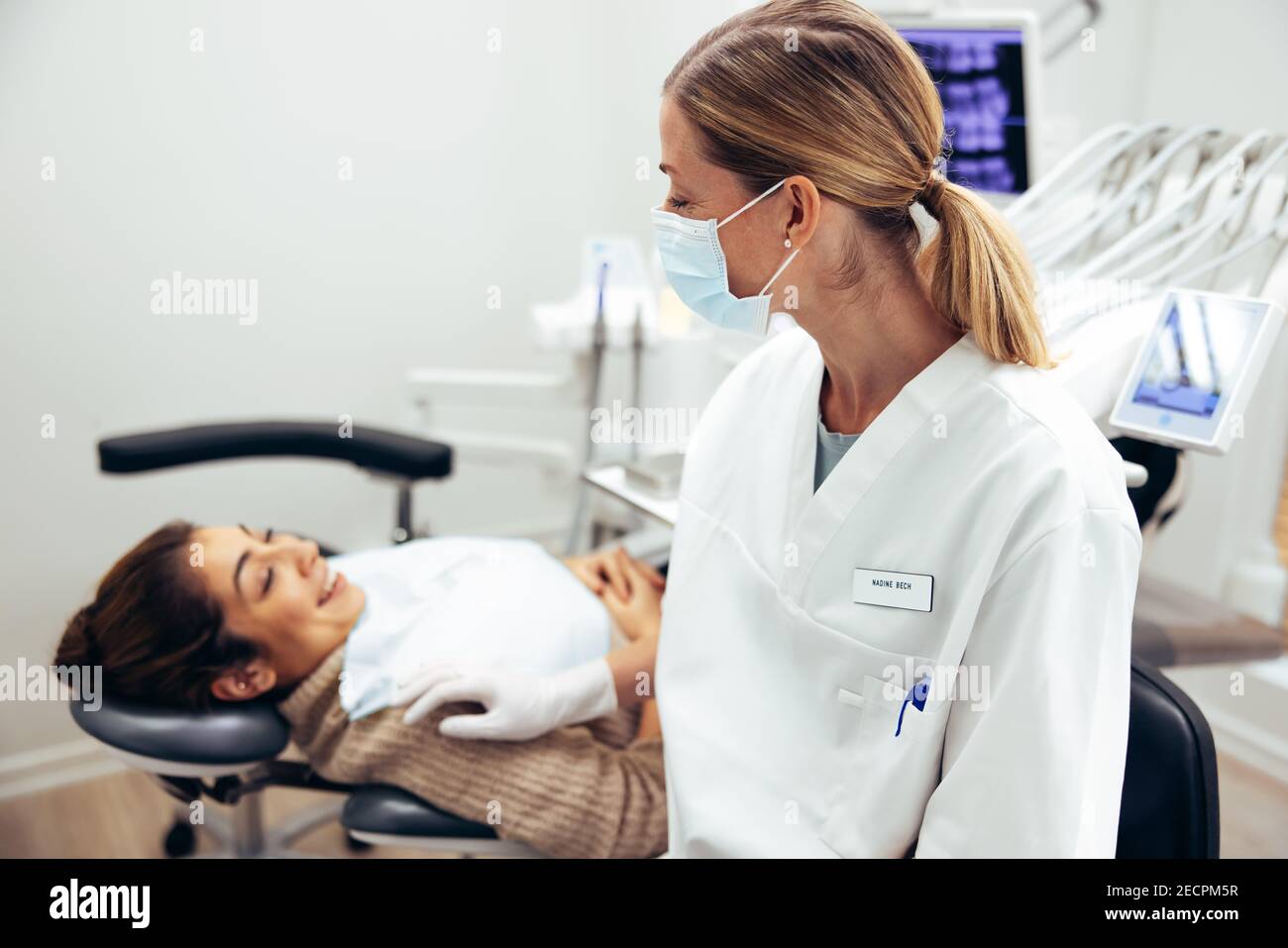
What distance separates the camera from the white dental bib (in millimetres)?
1392

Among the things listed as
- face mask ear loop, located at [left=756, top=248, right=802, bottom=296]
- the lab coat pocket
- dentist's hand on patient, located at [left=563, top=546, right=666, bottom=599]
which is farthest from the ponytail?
dentist's hand on patient, located at [left=563, top=546, right=666, bottom=599]

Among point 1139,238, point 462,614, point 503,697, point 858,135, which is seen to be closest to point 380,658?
point 462,614

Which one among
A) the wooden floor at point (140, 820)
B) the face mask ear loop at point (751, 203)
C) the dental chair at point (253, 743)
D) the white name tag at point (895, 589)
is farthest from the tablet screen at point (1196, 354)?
the wooden floor at point (140, 820)

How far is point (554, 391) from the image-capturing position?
6.73 ft

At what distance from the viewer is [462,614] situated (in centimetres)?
145

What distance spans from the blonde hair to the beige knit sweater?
0.69 metres

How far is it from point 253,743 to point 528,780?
0.35m

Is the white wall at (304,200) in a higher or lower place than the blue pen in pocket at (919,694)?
higher

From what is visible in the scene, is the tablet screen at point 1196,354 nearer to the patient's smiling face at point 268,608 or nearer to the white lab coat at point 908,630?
the white lab coat at point 908,630

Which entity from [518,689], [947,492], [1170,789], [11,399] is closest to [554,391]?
[518,689]

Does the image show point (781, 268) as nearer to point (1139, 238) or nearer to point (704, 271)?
point (704, 271)

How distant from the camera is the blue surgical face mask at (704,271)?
1038mm

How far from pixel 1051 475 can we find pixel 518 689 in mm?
683
